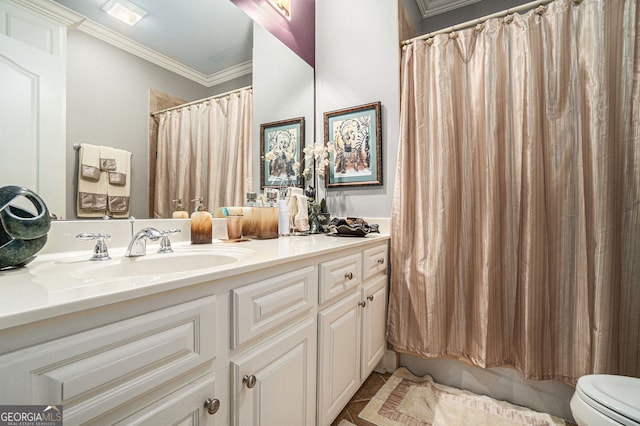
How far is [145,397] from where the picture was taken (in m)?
0.55

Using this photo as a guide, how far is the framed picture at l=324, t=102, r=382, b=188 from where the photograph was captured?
74.2 inches

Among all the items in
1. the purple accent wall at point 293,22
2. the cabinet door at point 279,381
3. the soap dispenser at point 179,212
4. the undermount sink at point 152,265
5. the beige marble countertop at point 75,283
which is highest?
the purple accent wall at point 293,22

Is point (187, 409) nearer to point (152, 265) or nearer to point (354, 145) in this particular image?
point (152, 265)

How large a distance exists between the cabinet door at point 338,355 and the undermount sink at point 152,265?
1.57 feet

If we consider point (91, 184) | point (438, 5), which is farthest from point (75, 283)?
point (438, 5)

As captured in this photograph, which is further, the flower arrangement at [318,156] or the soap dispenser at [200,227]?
the flower arrangement at [318,156]

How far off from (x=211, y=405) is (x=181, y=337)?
0.20 metres

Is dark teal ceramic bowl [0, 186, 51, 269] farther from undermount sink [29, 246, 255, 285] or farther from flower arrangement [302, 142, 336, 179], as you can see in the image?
flower arrangement [302, 142, 336, 179]

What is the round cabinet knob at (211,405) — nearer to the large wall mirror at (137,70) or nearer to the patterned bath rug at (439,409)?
the large wall mirror at (137,70)

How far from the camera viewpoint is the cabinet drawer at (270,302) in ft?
2.43

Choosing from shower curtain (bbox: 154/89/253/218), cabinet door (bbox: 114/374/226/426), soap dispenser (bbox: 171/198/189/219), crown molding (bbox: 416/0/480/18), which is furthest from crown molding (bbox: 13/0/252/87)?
crown molding (bbox: 416/0/480/18)

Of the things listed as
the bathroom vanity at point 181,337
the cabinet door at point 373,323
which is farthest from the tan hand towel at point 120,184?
the cabinet door at point 373,323

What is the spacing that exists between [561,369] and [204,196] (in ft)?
6.46

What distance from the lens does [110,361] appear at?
0.49 meters
